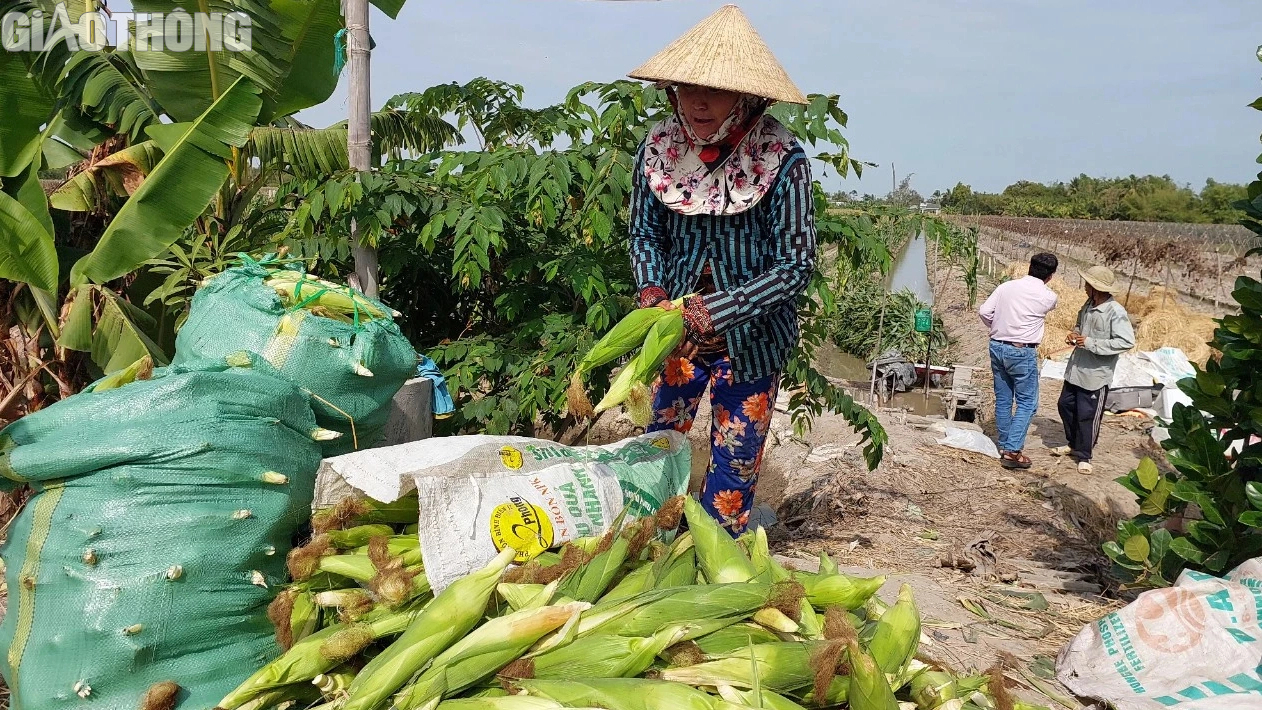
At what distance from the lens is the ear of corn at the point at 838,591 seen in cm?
189

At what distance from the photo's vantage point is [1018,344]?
6.57 m

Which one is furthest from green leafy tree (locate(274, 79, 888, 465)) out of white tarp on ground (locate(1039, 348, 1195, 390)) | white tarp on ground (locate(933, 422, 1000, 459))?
white tarp on ground (locate(1039, 348, 1195, 390))

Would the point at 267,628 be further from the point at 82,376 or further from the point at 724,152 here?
the point at 82,376

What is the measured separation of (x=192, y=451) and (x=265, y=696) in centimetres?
55

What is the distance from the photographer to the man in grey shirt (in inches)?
247

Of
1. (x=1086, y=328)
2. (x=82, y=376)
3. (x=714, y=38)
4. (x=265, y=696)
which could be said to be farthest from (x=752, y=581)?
(x=1086, y=328)

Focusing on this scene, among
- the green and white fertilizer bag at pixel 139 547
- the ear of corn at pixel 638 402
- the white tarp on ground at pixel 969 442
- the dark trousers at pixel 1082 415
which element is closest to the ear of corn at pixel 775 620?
the ear of corn at pixel 638 402

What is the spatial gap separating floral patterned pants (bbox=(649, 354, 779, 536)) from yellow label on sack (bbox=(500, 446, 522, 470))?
0.62m

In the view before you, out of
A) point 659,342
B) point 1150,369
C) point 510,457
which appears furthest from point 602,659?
point 1150,369

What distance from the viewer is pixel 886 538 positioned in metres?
4.10

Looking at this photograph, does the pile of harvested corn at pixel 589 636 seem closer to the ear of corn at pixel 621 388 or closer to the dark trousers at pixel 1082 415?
the ear of corn at pixel 621 388

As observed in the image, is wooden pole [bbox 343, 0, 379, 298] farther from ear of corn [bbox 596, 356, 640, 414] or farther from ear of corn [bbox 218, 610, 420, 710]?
ear of corn [bbox 218, 610, 420, 710]

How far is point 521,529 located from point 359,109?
211 centimetres

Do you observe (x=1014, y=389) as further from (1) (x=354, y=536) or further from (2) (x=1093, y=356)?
(1) (x=354, y=536)
